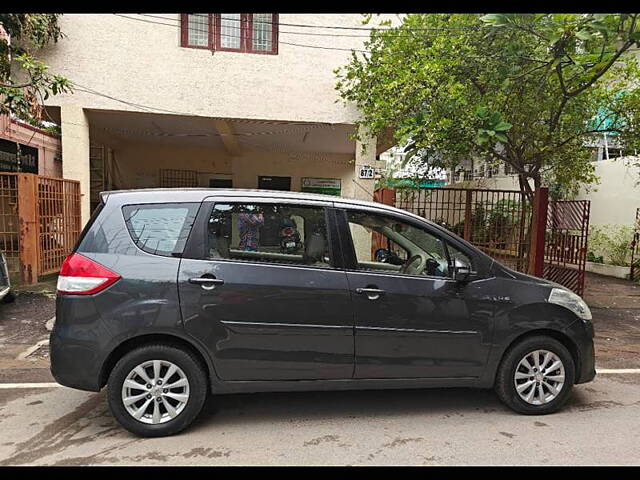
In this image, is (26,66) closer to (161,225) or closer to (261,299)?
(161,225)

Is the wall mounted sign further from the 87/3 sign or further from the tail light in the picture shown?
the tail light

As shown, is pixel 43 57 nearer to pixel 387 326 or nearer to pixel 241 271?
pixel 241 271

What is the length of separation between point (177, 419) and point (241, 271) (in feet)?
3.87

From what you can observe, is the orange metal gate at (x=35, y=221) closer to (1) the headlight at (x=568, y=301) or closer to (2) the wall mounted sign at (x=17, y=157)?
(2) the wall mounted sign at (x=17, y=157)

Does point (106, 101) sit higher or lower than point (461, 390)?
higher

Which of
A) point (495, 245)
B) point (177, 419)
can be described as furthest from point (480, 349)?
point (495, 245)

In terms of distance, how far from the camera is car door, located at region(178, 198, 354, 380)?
3264 millimetres

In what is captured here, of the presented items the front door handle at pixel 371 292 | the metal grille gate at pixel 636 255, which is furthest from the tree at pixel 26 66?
the metal grille gate at pixel 636 255

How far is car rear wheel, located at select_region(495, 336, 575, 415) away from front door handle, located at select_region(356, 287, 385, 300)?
123cm

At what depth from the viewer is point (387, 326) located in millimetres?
3471

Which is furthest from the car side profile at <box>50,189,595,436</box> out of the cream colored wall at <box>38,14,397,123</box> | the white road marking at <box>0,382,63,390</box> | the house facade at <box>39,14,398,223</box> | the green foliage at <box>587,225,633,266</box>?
the green foliage at <box>587,225,633,266</box>

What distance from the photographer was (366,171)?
9.36 m

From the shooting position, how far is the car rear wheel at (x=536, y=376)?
12.0 feet

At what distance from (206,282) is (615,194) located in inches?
537
